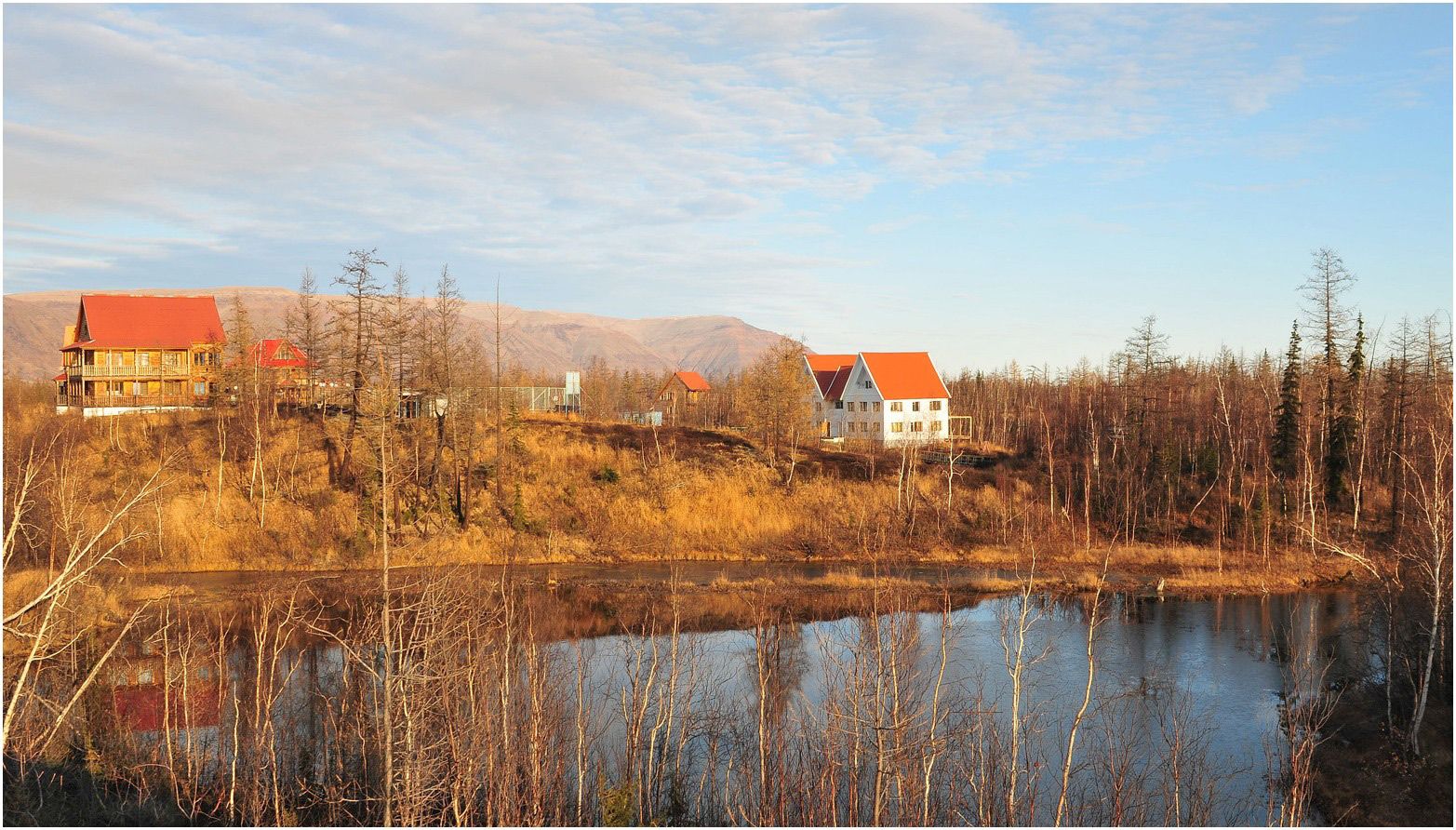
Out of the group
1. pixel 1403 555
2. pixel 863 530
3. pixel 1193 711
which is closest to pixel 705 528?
pixel 863 530

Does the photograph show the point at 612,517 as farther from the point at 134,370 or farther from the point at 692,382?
the point at 692,382

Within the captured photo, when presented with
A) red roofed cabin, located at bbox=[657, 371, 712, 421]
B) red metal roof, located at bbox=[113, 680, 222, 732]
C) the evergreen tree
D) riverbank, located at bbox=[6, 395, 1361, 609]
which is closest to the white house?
riverbank, located at bbox=[6, 395, 1361, 609]

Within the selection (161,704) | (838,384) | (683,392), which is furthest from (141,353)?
(683,392)

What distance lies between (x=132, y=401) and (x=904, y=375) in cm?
5406

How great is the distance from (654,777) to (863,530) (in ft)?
110

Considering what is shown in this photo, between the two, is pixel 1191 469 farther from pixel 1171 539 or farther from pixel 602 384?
pixel 602 384

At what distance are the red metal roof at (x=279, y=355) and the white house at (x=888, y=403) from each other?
1477 inches

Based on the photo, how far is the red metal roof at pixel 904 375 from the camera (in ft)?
246

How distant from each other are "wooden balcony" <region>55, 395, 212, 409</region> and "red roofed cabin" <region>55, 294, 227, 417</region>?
0.16 ft

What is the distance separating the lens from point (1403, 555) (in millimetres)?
24953

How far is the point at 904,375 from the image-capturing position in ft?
251

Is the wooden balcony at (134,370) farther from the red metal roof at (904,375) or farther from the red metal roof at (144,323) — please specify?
the red metal roof at (904,375)

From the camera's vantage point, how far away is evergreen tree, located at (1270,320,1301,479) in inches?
2188

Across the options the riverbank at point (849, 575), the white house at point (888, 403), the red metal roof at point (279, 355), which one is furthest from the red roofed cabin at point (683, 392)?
the riverbank at point (849, 575)
